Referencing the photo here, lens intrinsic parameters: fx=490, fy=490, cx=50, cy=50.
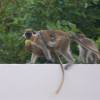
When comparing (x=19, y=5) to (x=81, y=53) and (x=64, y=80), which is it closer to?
(x=81, y=53)

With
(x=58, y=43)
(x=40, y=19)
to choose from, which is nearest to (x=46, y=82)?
(x=58, y=43)

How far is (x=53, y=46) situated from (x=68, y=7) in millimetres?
2014

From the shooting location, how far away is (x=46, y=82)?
5.00 metres

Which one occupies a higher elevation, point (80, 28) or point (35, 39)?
point (35, 39)

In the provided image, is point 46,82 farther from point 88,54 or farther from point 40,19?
point 40,19

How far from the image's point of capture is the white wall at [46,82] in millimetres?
4945

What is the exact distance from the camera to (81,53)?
609cm

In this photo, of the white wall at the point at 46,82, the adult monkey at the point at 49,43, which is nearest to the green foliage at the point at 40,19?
the adult monkey at the point at 49,43

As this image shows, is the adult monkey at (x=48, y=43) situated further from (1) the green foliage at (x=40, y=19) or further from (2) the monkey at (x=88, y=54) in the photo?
(1) the green foliage at (x=40, y=19)

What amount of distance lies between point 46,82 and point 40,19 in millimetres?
2847

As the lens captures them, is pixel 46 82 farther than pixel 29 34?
No

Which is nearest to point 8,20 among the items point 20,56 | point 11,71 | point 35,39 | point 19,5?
point 19,5

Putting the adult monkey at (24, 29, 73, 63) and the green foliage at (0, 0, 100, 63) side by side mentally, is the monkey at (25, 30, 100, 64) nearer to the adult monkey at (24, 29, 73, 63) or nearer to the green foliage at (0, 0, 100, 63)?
the adult monkey at (24, 29, 73, 63)

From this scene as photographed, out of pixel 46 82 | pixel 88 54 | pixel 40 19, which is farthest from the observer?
pixel 40 19
